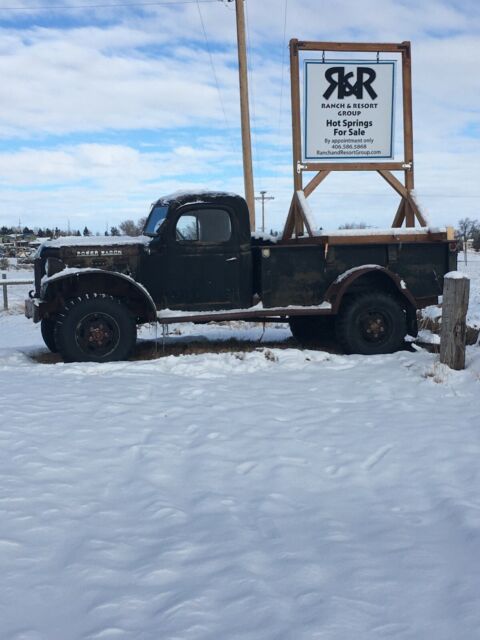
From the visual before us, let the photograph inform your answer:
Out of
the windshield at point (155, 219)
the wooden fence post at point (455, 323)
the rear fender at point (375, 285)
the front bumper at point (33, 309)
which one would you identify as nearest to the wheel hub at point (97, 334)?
the front bumper at point (33, 309)

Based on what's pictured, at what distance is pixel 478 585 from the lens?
2.70m

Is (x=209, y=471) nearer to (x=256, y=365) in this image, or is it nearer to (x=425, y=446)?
(x=425, y=446)

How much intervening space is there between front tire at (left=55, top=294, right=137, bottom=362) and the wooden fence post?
356 centimetres

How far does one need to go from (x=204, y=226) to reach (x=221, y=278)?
2.21ft

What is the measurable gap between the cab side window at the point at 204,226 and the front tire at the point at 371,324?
70.7 inches

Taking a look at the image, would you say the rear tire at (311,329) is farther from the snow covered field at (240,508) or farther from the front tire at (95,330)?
the front tire at (95,330)

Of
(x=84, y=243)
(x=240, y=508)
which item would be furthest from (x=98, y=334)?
(x=240, y=508)

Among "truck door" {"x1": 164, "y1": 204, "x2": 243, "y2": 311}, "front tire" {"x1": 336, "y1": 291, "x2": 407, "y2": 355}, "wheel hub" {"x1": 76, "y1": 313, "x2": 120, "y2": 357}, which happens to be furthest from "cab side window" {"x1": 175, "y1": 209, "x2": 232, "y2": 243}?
"front tire" {"x1": 336, "y1": 291, "x2": 407, "y2": 355}

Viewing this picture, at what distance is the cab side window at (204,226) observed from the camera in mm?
7688

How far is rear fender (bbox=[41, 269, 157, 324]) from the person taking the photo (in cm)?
737

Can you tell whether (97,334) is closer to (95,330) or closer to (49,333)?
(95,330)

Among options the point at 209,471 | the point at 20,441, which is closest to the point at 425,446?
the point at 209,471

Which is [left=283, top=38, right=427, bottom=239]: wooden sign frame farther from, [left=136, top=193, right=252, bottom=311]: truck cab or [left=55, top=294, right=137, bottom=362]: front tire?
[left=55, top=294, right=137, bottom=362]: front tire

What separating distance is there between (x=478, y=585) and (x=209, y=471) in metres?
1.85
